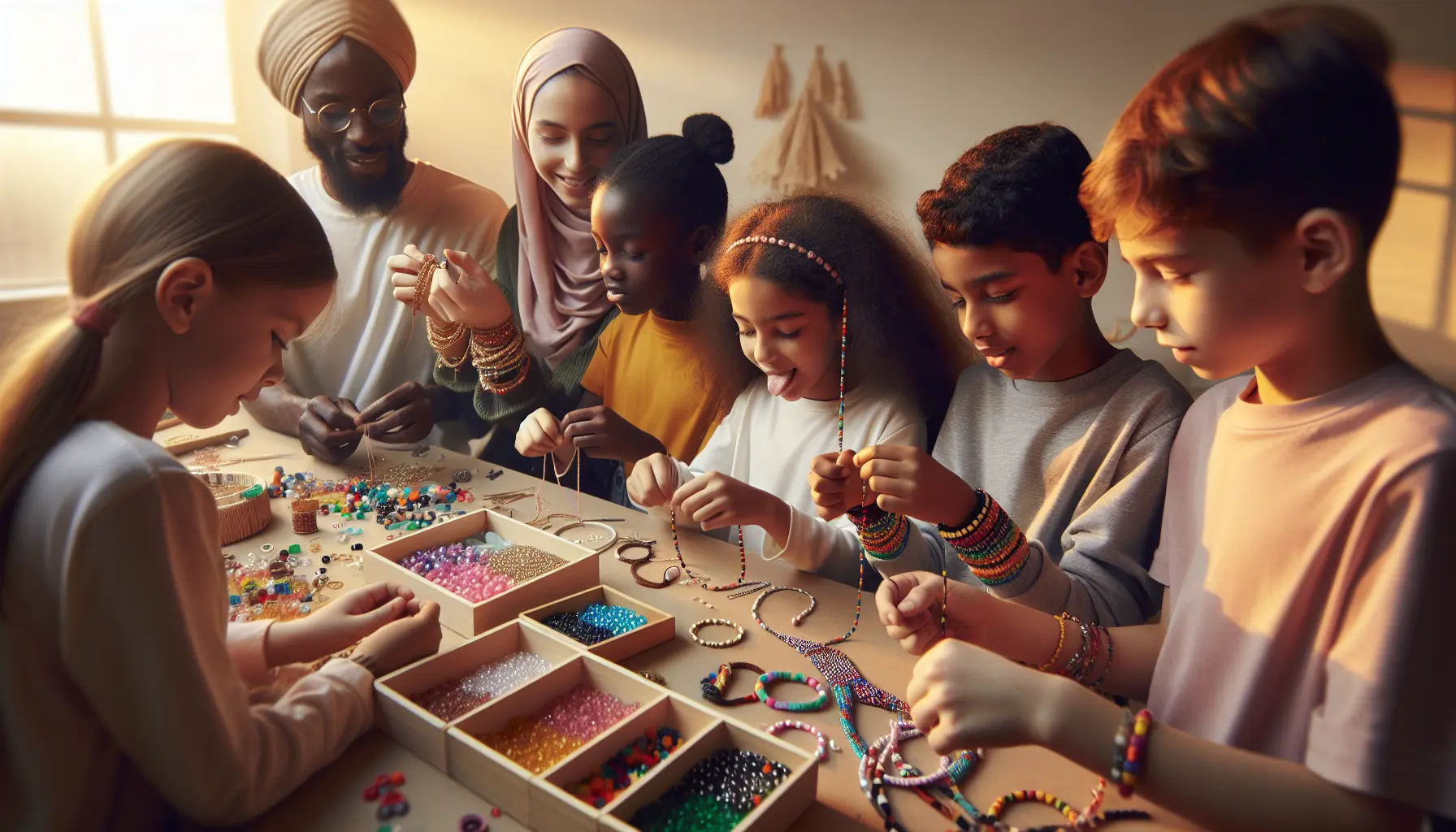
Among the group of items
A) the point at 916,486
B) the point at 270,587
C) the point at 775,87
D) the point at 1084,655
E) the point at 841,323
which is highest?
the point at 775,87

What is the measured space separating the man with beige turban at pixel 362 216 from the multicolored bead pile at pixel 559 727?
1396 mm

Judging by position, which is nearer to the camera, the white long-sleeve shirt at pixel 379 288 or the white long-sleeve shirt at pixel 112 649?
the white long-sleeve shirt at pixel 112 649

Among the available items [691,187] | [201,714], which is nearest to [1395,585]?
[201,714]

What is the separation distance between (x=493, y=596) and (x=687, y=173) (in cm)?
94

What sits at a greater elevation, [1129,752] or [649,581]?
[1129,752]

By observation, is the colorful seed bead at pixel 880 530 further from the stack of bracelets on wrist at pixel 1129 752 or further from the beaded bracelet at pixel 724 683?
the stack of bracelets on wrist at pixel 1129 752

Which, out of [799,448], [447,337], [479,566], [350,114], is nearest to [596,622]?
[479,566]

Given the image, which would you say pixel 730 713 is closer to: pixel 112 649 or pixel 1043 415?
pixel 1043 415

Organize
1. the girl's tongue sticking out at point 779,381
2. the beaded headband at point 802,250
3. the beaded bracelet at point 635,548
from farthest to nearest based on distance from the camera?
the beaded bracelet at point 635,548, the girl's tongue sticking out at point 779,381, the beaded headband at point 802,250

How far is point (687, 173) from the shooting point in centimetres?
182

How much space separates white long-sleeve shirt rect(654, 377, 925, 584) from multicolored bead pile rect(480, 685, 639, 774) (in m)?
0.48

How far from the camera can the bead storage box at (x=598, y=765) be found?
103 cm

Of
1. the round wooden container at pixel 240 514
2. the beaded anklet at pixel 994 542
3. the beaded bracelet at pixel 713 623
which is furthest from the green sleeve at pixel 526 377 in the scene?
the beaded anklet at pixel 994 542

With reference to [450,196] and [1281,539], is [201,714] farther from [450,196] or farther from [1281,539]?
[450,196]
